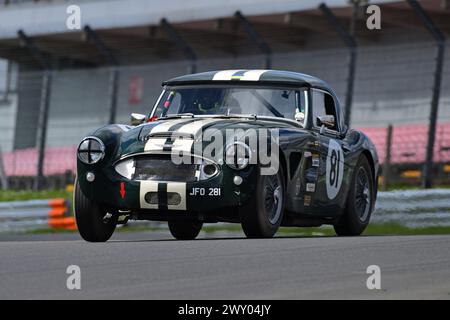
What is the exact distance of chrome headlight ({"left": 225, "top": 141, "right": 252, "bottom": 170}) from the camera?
869cm

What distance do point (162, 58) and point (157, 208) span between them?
21.2 meters

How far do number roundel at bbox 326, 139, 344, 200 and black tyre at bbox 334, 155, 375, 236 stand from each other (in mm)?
333

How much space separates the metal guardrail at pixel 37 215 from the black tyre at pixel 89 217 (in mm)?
6863

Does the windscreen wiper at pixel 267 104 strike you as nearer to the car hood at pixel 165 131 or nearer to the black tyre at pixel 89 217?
the car hood at pixel 165 131

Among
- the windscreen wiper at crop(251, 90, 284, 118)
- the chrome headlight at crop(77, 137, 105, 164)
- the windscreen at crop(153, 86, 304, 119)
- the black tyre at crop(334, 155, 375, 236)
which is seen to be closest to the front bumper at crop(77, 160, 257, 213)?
the chrome headlight at crop(77, 137, 105, 164)

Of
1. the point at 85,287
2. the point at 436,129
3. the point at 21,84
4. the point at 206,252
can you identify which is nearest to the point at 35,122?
the point at 21,84

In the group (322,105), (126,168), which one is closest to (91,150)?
(126,168)

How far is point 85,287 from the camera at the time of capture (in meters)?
5.79

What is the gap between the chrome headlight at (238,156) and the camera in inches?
342

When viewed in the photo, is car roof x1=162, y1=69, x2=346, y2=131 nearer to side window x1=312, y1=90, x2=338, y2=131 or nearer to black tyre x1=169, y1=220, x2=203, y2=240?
side window x1=312, y1=90, x2=338, y2=131

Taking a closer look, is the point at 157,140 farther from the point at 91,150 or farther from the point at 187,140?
the point at 91,150

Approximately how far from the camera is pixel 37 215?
16109 mm

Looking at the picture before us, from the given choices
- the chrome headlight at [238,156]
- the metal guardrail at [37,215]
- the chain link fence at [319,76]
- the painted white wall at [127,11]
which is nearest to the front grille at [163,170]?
the chrome headlight at [238,156]

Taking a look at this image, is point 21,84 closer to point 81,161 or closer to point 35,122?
point 35,122
